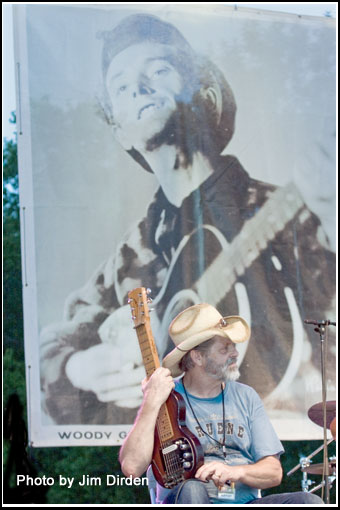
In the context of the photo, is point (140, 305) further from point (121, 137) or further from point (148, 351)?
point (121, 137)

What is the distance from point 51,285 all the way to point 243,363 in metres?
1.21

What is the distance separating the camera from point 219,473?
279 cm

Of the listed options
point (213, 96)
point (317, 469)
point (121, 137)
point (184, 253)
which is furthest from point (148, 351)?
point (213, 96)

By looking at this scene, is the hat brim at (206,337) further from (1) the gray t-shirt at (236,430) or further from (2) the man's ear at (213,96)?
(2) the man's ear at (213,96)

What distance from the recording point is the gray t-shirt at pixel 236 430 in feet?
9.68

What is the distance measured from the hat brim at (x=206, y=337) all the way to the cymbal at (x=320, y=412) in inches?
39.8

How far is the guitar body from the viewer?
9.49 feet

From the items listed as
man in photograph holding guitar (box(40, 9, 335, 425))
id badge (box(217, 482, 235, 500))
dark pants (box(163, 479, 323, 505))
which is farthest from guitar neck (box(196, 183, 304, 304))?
dark pants (box(163, 479, 323, 505))

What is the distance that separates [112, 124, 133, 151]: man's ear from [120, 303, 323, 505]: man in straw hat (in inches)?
56.1

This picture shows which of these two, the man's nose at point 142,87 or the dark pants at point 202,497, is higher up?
the man's nose at point 142,87

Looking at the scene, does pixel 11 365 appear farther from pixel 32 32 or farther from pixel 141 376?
pixel 32 32

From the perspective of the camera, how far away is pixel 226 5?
4395mm

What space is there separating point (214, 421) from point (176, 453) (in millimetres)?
228
